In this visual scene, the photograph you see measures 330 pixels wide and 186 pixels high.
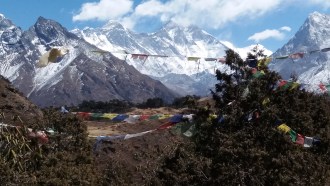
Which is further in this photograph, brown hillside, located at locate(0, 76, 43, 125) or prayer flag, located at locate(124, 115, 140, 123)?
brown hillside, located at locate(0, 76, 43, 125)

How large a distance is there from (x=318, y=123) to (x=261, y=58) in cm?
799

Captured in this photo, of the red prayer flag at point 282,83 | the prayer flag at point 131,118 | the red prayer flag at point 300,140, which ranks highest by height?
the red prayer flag at point 282,83

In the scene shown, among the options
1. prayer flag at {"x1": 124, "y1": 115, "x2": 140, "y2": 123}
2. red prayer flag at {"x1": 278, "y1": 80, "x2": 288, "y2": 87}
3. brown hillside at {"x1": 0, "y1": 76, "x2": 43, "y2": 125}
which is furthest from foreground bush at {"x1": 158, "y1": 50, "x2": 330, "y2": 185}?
brown hillside at {"x1": 0, "y1": 76, "x2": 43, "y2": 125}

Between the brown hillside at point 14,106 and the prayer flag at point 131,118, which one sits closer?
the prayer flag at point 131,118

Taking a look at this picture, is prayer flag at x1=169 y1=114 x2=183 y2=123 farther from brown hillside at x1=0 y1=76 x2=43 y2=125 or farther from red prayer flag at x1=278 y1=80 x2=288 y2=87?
brown hillside at x1=0 y1=76 x2=43 y2=125

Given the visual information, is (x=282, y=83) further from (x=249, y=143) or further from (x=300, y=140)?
(x=249, y=143)

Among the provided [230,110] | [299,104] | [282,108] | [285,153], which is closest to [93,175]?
[230,110]

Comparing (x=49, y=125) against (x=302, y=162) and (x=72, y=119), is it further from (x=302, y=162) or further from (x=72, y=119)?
(x=302, y=162)

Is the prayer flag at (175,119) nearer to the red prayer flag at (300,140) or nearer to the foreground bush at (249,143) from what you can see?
the foreground bush at (249,143)

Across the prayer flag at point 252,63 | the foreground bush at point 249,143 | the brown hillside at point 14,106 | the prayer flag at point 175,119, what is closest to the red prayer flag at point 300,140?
the foreground bush at point 249,143

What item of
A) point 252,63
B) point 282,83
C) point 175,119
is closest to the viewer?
point 175,119

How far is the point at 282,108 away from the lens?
33.4 m

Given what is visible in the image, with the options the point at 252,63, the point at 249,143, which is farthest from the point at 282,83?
the point at 249,143

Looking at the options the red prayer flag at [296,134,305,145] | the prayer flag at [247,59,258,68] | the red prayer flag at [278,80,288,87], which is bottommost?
the red prayer flag at [296,134,305,145]
